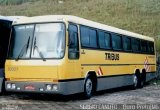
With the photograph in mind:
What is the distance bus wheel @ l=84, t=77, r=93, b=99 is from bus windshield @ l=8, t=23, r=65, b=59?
1998 mm

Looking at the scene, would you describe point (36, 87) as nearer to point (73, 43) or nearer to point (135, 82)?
point (73, 43)

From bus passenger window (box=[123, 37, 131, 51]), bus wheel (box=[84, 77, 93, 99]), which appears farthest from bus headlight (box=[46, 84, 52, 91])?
bus passenger window (box=[123, 37, 131, 51])

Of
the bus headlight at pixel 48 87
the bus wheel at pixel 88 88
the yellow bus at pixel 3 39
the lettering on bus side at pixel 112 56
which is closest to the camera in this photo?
the bus headlight at pixel 48 87

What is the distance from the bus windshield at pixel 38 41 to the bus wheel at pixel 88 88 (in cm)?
200

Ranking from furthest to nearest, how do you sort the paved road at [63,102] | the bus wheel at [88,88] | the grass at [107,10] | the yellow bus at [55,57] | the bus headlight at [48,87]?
the grass at [107,10]
the bus wheel at [88,88]
the yellow bus at [55,57]
the bus headlight at [48,87]
the paved road at [63,102]

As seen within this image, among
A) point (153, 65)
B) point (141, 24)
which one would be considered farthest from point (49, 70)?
point (141, 24)

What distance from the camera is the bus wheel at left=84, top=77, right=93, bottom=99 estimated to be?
16.0 metres

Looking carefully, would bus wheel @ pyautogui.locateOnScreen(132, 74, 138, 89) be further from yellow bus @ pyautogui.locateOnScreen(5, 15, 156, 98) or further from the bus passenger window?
yellow bus @ pyautogui.locateOnScreen(5, 15, 156, 98)

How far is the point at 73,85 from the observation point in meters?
15.0

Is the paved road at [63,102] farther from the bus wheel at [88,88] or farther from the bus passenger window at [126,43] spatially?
the bus passenger window at [126,43]

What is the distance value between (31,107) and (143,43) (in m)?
12.2

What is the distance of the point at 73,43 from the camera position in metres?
15.1

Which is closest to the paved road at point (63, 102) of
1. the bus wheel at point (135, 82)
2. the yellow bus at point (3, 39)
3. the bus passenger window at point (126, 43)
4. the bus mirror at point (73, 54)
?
the yellow bus at point (3, 39)

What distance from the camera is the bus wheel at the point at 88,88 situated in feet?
52.4
